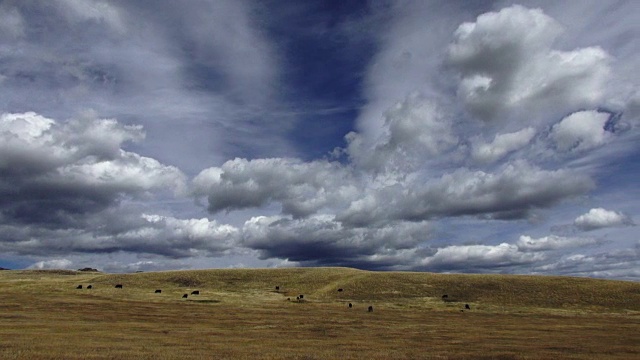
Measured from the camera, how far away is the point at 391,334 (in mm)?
54781

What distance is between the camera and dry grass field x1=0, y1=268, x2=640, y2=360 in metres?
40.1

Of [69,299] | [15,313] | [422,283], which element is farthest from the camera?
[422,283]

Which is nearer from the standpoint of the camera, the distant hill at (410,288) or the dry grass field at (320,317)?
the dry grass field at (320,317)

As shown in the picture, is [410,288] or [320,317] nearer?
[320,317]

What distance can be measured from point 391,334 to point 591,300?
6772 cm

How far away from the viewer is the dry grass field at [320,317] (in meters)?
40.1

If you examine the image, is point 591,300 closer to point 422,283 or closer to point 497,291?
point 497,291

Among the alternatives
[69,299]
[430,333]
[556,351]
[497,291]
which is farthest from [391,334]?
[497,291]

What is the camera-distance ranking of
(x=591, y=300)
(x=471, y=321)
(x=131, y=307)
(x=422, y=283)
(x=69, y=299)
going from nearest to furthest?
(x=471, y=321) → (x=131, y=307) → (x=69, y=299) → (x=591, y=300) → (x=422, y=283)

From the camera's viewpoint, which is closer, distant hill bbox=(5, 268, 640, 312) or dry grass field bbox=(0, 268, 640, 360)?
dry grass field bbox=(0, 268, 640, 360)

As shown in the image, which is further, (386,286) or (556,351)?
(386,286)

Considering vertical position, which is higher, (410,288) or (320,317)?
(410,288)

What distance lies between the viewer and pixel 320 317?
238ft

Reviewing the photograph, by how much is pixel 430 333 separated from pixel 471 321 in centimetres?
1998
